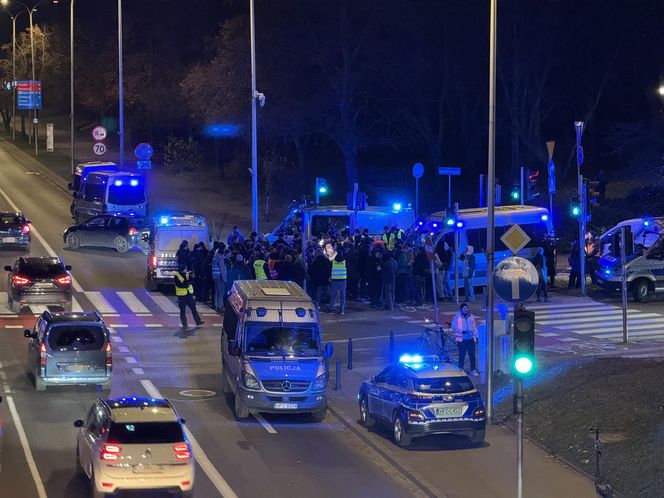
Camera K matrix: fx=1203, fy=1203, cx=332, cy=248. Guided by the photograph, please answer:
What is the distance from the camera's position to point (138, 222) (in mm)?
43750

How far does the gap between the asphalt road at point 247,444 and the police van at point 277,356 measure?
0.48m

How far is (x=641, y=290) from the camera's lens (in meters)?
36.8

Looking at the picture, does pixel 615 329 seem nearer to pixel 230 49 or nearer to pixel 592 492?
pixel 592 492

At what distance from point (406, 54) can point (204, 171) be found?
19388 mm

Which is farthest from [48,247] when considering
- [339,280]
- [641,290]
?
[641,290]

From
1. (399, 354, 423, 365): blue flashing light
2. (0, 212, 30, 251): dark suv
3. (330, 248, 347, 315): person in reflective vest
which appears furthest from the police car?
(0, 212, 30, 251): dark suv

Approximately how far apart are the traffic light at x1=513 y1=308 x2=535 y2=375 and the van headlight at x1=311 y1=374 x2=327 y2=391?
6.25 meters

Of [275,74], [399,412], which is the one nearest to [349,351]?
[399,412]

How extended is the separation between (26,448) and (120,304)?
15116 mm

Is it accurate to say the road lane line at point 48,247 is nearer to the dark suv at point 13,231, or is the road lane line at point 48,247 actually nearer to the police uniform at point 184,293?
the dark suv at point 13,231

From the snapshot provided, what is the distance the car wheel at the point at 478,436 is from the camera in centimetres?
2028

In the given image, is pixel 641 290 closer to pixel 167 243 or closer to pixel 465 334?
pixel 465 334

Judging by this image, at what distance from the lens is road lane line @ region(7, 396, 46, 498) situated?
1729cm

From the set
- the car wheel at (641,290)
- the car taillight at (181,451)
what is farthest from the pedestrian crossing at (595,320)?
the car taillight at (181,451)
